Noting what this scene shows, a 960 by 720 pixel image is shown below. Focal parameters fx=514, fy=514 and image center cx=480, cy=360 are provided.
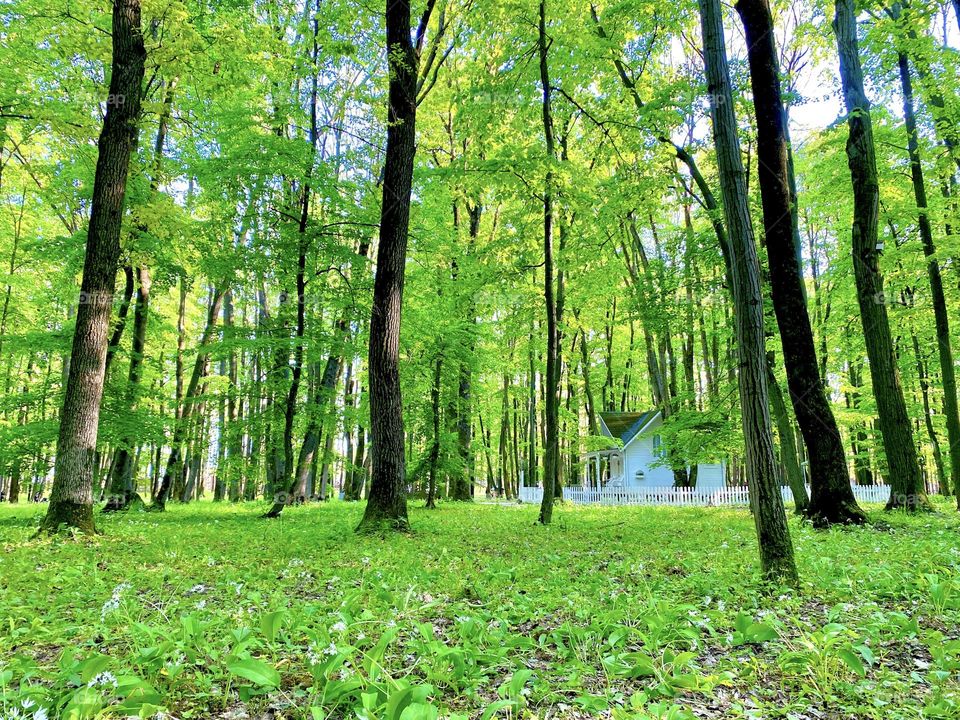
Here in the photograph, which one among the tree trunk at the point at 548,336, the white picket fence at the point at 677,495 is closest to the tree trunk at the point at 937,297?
the tree trunk at the point at 548,336

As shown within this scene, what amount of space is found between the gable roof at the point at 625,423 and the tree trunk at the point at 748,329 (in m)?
21.4

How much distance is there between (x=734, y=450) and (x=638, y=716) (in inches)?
392

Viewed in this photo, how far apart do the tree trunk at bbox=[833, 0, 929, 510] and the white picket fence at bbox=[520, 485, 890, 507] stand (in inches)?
299

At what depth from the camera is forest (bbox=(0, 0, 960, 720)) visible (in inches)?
89.6

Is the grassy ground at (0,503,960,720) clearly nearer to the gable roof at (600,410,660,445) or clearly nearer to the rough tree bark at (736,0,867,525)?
the rough tree bark at (736,0,867,525)

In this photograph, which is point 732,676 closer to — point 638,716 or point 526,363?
point 638,716

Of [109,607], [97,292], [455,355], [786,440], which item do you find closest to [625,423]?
[455,355]

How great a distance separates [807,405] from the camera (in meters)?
7.59

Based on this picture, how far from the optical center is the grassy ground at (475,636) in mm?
1936

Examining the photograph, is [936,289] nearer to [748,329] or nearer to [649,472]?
[748,329]

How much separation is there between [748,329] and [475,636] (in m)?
2.98

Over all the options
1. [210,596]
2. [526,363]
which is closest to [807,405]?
[210,596]

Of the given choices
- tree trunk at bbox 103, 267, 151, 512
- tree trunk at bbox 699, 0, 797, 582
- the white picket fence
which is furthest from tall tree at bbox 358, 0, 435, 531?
the white picket fence

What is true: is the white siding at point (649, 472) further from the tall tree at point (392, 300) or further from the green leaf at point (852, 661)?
the green leaf at point (852, 661)
